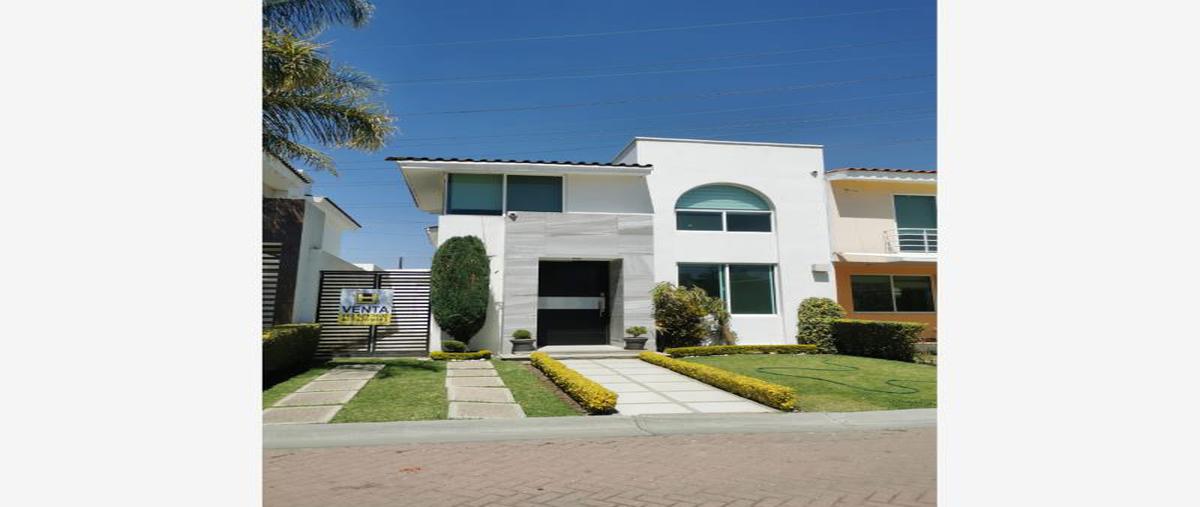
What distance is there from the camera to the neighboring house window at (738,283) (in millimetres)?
15469

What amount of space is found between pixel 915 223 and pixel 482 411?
53.9 feet

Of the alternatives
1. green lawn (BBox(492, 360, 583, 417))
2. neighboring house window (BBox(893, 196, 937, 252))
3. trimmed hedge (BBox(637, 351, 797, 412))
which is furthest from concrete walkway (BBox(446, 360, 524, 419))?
neighboring house window (BBox(893, 196, 937, 252))

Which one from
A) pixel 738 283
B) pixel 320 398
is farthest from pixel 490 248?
pixel 738 283

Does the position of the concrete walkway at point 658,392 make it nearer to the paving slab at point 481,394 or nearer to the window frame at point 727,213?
the paving slab at point 481,394

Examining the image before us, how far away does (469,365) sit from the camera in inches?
450

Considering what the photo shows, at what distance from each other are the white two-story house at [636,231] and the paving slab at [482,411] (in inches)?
247

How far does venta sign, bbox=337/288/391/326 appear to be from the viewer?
13.0 metres

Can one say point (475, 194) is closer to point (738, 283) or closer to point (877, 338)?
point (738, 283)

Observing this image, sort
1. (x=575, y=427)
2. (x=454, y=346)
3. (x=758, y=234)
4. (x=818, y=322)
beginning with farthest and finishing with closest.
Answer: (x=758, y=234), (x=818, y=322), (x=454, y=346), (x=575, y=427)

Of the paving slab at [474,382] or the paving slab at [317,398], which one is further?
the paving slab at [474,382]

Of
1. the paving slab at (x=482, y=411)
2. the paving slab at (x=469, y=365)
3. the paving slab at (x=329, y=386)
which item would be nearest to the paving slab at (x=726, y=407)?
the paving slab at (x=482, y=411)

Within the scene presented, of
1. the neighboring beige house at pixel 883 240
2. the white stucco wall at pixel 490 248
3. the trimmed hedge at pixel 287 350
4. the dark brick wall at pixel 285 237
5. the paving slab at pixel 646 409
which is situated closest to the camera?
the paving slab at pixel 646 409

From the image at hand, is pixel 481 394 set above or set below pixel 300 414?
below

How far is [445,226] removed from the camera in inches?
539
